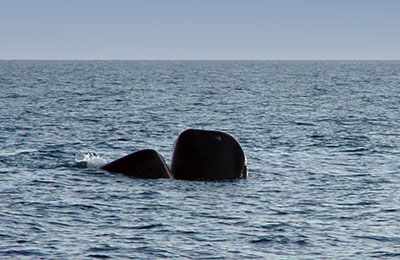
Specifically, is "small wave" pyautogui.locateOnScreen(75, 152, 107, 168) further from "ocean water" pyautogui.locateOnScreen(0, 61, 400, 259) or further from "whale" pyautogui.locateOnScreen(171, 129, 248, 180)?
"whale" pyautogui.locateOnScreen(171, 129, 248, 180)

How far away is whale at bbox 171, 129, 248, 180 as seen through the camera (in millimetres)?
20844

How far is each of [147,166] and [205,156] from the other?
5.26 feet

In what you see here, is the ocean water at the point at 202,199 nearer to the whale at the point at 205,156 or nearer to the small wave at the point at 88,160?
the small wave at the point at 88,160

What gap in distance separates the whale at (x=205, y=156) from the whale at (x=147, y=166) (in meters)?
0.36

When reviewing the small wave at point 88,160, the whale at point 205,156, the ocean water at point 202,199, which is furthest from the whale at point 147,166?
the small wave at point 88,160

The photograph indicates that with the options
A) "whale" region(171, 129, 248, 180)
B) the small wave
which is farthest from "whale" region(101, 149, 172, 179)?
the small wave

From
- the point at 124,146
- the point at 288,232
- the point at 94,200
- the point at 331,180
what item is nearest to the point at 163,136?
the point at 124,146

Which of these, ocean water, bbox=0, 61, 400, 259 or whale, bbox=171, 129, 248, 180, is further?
whale, bbox=171, 129, 248, 180

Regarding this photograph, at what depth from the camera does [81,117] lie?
41.9 meters

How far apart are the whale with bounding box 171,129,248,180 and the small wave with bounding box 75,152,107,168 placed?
3204mm

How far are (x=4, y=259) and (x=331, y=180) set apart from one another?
1077 centimetres

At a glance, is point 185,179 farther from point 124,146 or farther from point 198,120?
point 198,120

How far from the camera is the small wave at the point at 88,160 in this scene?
2345cm

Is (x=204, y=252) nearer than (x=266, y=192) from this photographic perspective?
Yes
